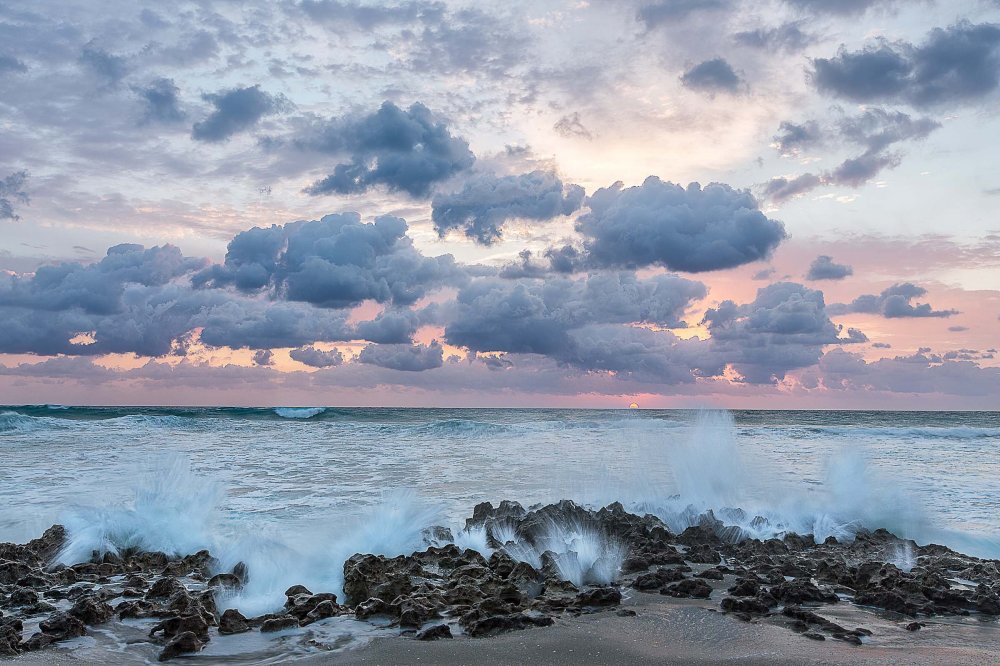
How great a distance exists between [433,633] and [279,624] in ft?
4.28

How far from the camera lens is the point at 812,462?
2055 cm

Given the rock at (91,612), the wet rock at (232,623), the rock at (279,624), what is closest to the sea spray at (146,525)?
the rock at (91,612)

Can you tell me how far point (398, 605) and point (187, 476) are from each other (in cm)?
662

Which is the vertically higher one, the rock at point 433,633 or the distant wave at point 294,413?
the rock at point 433,633

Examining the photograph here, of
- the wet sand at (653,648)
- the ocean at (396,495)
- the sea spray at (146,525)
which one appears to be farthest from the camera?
the ocean at (396,495)

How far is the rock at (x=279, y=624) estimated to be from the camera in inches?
212

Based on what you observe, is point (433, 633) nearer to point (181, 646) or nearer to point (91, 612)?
point (181, 646)

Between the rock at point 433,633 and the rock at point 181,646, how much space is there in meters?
1.59

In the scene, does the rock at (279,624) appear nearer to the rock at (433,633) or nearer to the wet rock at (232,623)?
the wet rock at (232,623)

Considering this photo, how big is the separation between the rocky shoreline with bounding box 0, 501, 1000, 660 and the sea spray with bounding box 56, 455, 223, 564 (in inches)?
10.0

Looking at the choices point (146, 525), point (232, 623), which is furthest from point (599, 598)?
point (146, 525)

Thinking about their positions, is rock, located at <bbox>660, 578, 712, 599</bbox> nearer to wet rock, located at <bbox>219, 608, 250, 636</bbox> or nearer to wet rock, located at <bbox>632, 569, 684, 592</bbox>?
wet rock, located at <bbox>632, 569, 684, 592</bbox>

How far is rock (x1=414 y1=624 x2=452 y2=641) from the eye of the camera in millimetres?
5023

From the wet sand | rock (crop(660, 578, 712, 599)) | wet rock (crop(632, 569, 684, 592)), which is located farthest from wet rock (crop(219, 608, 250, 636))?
rock (crop(660, 578, 712, 599))
